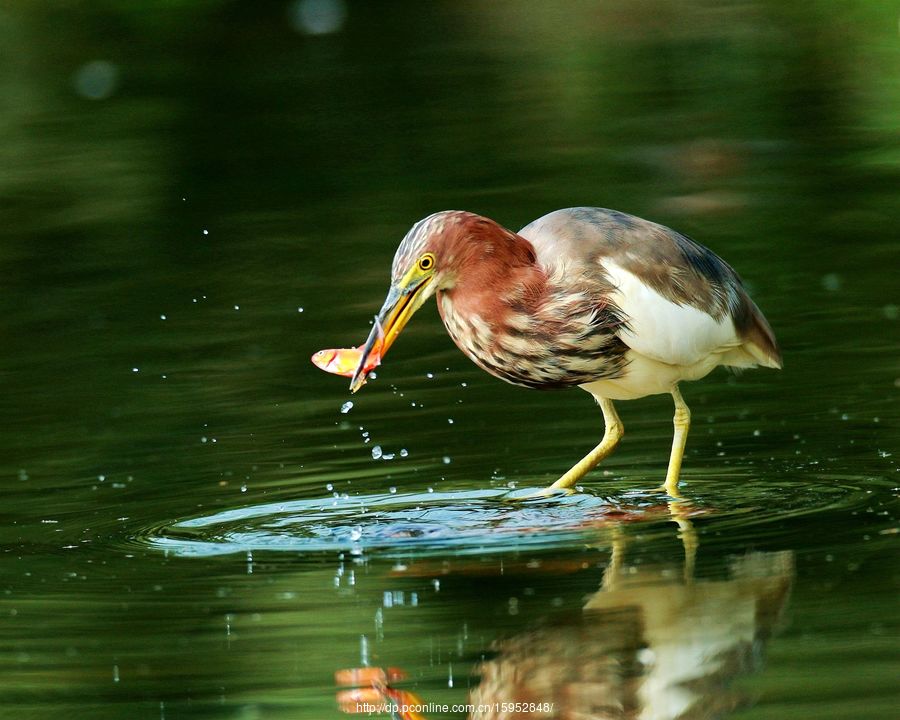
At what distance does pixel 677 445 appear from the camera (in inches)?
327

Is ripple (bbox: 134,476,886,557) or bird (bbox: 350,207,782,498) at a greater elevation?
bird (bbox: 350,207,782,498)

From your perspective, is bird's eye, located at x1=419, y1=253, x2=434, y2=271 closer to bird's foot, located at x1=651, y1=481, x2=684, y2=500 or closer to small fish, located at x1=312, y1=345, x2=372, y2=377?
small fish, located at x1=312, y1=345, x2=372, y2=377

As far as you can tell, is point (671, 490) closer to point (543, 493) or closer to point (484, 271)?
point (543, 493)

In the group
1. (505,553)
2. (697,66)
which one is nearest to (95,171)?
(697,66)

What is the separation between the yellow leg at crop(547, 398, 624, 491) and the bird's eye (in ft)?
4.06

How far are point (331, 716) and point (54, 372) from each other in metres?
6.19

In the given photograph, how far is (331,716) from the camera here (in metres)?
5.43

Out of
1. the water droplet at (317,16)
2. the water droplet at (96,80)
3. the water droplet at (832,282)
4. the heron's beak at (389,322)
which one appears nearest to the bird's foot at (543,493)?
the heron's beak at (389,322)

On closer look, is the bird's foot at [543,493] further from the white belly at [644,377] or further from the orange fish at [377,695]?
the orange fish at [377,695]

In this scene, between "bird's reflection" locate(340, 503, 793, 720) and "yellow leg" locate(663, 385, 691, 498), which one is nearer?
"bird's reflection" locate(340, 503, 793, 720)

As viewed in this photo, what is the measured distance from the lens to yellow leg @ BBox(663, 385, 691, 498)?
809 cm

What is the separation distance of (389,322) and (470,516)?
3.00ft

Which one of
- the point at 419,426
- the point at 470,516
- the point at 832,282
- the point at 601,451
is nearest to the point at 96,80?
the point at 832,282

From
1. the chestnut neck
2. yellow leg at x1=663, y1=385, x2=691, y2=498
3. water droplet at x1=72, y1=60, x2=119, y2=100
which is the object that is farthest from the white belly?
water droplet at x1=72, y1=60, x2=119, y2=100
